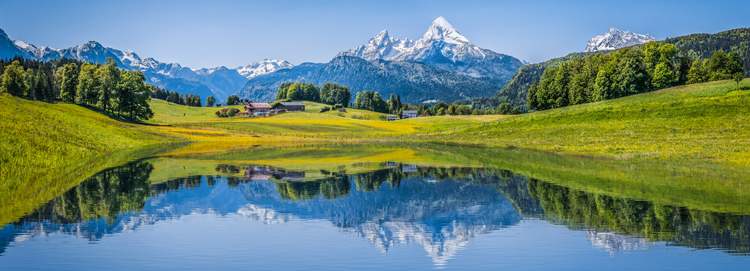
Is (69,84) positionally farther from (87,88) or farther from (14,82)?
(14,82)

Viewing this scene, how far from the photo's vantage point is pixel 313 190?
22516 millimetres

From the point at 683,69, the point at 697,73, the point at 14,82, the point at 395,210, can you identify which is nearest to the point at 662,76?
the point at 697,73

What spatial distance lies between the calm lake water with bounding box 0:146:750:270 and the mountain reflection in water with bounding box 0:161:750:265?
66 mm

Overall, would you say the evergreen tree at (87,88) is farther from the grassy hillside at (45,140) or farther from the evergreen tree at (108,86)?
the grassy hillside at (45,140)

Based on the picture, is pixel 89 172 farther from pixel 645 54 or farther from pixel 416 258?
pixel 645 54

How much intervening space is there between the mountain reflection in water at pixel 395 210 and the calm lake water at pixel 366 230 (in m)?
0.07

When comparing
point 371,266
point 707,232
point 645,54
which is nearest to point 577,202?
point 707,232

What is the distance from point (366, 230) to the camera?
14117 millimetres

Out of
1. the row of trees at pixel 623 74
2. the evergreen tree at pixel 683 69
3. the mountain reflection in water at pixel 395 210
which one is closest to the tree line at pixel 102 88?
the mountain reflection in water at pixel 395 210

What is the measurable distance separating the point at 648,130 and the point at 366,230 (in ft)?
180

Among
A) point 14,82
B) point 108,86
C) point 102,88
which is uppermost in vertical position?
point 14,82

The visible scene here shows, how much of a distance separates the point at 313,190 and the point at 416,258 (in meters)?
11.9

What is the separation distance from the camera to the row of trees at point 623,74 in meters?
101

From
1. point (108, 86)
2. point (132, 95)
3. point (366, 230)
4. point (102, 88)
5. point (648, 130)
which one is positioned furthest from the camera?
point (132, 95)
